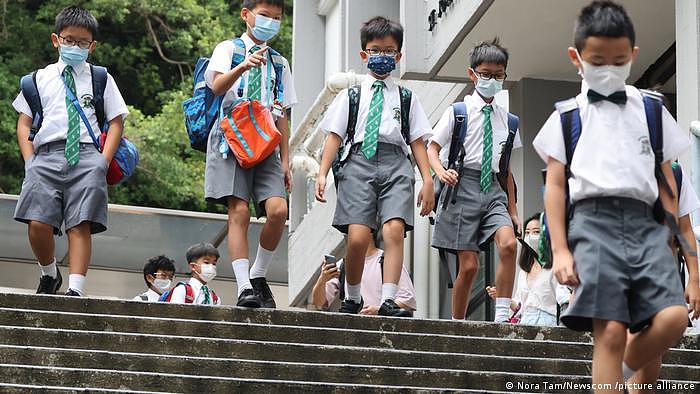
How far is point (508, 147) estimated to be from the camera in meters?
11.3

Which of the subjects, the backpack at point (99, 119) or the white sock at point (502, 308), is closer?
the backpack at point (99, 119)

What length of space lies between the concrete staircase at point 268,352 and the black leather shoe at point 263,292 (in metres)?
0.73

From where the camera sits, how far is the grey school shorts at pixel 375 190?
10.5 metres

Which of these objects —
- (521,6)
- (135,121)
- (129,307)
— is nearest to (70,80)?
(129,307)

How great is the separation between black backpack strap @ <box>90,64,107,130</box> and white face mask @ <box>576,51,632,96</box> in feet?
15.5

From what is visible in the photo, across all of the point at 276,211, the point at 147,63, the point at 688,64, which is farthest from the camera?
the point at 147,63

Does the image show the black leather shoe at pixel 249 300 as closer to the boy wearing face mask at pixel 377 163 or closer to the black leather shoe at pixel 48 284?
the boy wearing face mask at pixel 377 163

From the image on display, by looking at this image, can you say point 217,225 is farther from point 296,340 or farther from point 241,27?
point 296,340

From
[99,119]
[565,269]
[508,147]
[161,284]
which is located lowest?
[161,284]

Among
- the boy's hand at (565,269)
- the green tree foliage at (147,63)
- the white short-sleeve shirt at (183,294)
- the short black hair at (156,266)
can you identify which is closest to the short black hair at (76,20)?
the white short-sleeve shirt at (183,294)

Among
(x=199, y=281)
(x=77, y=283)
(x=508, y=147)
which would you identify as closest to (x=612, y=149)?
(x=508, y=147)

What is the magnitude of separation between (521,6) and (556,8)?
1.21 feet

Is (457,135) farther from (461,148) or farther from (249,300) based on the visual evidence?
(249,300)

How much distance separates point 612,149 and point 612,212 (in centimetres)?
29
